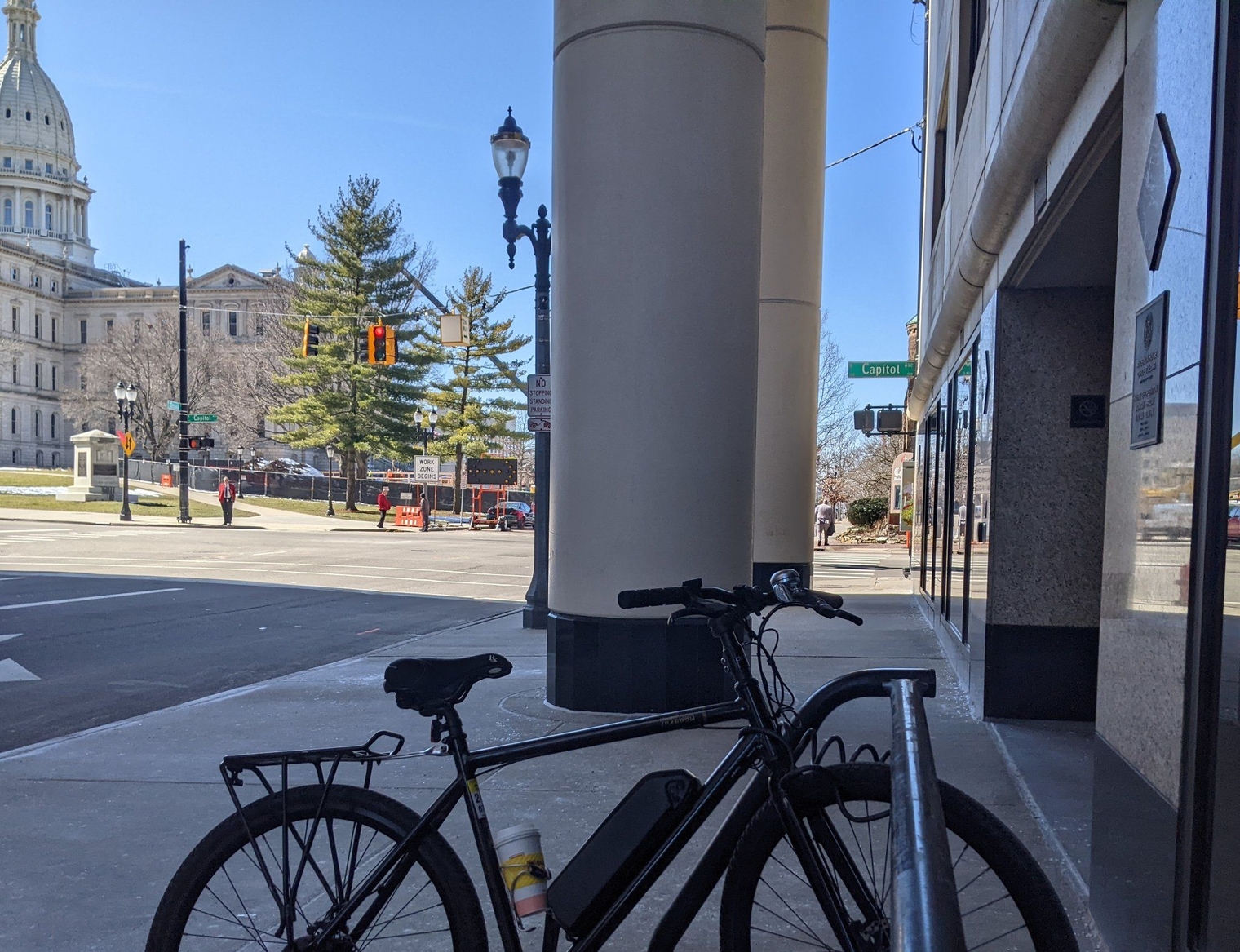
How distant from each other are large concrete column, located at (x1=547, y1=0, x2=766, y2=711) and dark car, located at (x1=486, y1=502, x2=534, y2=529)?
1566 inches

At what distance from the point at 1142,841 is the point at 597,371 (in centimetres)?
467

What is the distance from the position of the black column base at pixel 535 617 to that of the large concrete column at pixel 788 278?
3430 millimetres

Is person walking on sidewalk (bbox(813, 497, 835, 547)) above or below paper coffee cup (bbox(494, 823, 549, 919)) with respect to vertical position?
below

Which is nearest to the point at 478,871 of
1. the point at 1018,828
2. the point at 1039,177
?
the point at 1018,828

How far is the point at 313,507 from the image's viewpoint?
5544 centimetres

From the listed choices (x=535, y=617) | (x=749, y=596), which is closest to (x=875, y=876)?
(x=749, y=596)

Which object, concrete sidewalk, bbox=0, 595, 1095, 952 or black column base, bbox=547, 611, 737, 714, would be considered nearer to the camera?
concrete sidewalk, bbox=0, 595, 1095, 952

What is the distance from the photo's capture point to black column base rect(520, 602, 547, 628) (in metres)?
12.2

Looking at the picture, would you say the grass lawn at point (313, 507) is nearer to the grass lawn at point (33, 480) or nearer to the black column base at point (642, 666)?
the grass lawn at point (33, 480)

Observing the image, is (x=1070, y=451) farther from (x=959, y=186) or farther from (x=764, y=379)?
(x=764, y=379)

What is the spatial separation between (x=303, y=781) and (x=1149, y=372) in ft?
14.0

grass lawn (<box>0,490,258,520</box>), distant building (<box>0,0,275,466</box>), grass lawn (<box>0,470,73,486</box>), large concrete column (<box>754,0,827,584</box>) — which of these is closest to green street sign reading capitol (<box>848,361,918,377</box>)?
large concrete column (<box>754,0,827,584</box>)

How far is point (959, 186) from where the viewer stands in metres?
9.52

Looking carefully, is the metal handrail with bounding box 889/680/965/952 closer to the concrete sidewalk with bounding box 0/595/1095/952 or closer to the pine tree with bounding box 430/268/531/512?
the concrete sidewalk with bounding box 0/595/1095/952
